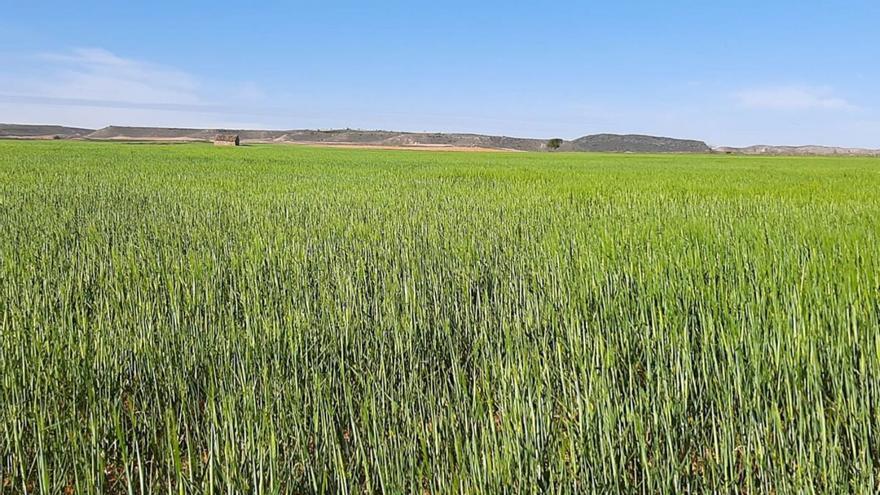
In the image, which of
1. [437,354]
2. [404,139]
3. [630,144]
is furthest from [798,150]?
[437,354]

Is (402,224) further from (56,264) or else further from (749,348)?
(749,348)

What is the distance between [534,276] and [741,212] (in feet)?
14.0

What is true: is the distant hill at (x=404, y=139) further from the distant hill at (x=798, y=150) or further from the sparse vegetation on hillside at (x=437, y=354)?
the sparse vegetation on hillside at (x=437, y=354)

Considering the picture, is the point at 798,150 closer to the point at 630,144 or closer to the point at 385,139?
the point at 630,144

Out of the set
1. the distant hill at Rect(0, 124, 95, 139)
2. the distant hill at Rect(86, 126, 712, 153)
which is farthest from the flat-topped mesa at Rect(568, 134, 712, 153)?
the distant hill at Rect(0, 124, 95, 139)

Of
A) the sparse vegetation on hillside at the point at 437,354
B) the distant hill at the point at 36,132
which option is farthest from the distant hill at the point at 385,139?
the sparse vegetation on hillside at the point at 437,354

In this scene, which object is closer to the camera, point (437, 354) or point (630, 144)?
point (437, 354)

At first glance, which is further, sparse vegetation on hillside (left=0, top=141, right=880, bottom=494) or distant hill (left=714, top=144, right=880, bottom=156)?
distant hill (left=714, top=144, right=880, bottom=156)

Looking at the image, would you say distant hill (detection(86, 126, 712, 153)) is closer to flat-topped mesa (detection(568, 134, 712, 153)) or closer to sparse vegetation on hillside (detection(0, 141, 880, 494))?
flat-topped mesa (detection(568, 134, 712, 153))

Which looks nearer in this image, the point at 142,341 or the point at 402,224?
the point at 142,341

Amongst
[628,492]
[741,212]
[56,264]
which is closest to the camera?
[628,492]

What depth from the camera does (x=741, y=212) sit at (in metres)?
6.94

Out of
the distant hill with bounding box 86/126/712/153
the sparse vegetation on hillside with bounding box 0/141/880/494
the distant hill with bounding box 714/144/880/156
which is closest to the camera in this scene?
the sparse vegetation on hillside with bounding box 0/141/880/494

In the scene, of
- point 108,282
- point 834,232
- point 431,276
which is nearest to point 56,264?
point 108,282
